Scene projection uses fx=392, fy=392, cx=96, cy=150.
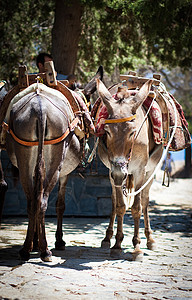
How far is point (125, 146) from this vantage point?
4801 mm

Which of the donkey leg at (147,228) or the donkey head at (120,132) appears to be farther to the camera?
the donkey leg at (147,228)

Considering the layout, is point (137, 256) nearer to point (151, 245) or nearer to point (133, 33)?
point (151, 245)

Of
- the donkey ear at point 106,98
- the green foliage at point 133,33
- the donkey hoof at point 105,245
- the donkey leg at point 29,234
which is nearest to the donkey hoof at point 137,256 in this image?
the donkey hoof at point 105,245

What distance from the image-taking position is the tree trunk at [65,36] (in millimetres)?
9898

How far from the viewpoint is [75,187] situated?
33.3ft

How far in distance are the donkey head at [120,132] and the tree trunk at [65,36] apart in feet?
16.8

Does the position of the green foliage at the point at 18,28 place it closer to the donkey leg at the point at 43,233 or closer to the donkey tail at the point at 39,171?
the donkey tail at the point at 39,171

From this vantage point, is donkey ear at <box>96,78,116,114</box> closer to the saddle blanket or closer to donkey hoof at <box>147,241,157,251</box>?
the saddle blanket

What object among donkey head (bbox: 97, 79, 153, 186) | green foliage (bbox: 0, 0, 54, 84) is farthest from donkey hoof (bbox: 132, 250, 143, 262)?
green foliage (bbox: 0, 0, 54, 84)

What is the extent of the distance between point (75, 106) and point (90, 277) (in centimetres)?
233

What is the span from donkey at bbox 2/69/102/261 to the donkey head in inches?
22.4

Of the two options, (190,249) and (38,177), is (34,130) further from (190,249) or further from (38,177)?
(190,249)

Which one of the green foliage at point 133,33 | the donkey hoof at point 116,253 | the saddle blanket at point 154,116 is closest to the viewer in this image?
the donkey hoof at point 116,253

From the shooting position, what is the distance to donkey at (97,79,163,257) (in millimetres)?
4773
